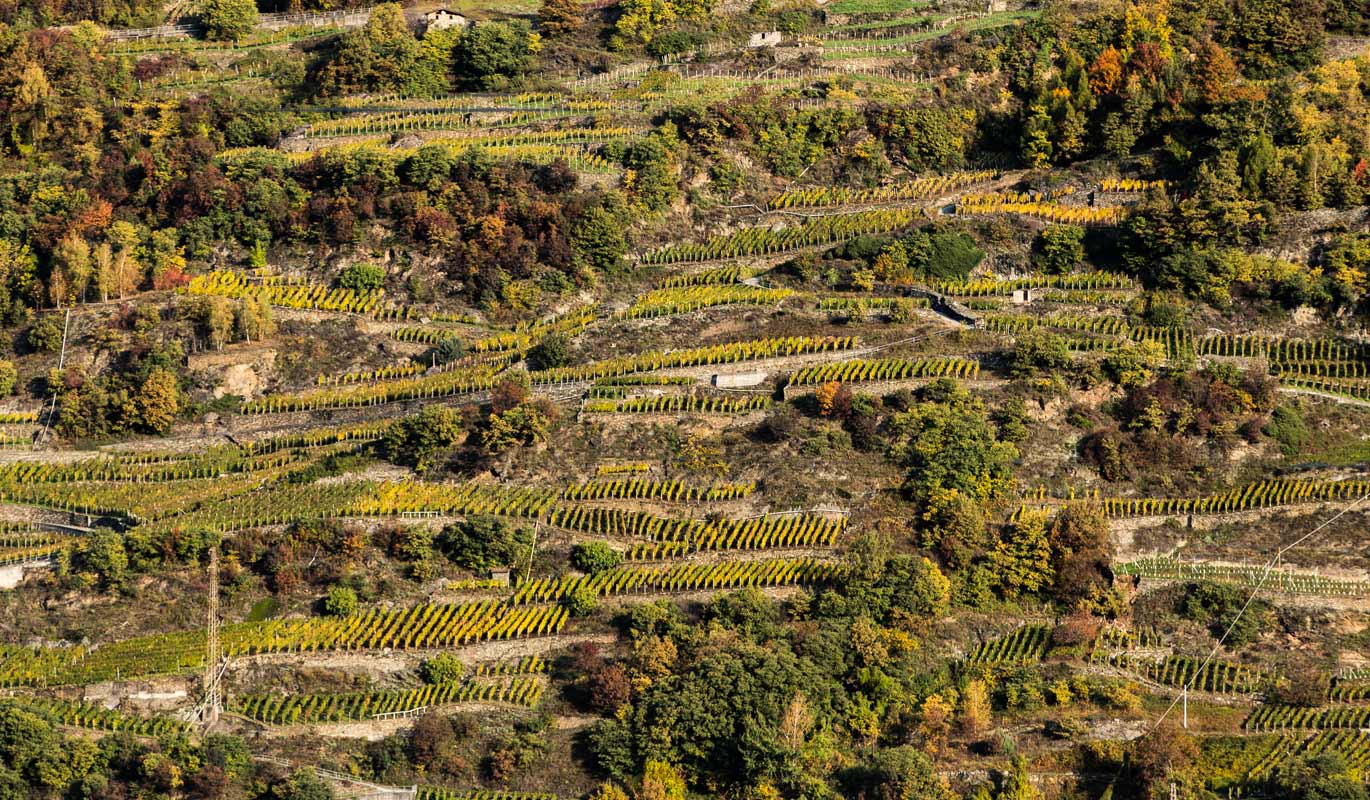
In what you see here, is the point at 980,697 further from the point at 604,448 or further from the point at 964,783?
the point at 604,448

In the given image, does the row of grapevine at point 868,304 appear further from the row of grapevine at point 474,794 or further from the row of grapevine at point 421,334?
the row of grapevine at point 474,794

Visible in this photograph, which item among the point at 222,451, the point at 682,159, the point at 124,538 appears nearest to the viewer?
the point at 124,538

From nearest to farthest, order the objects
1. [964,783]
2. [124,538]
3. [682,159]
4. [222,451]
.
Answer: [964,783] → [124,538] → [222,451] → [682,159]

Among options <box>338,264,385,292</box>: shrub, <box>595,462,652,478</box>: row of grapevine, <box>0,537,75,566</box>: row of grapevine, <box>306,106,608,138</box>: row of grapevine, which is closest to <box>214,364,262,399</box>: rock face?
<box>338,264,385,292</box>: shrub

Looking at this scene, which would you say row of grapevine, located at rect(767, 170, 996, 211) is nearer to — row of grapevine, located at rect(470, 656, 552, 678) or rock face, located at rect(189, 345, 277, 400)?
A: rock face, located at rect(189, 345, 277, 400)

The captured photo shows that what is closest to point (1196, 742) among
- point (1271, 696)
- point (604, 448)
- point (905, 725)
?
point (1271, 696)

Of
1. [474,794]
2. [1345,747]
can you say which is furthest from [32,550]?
[1345,747]

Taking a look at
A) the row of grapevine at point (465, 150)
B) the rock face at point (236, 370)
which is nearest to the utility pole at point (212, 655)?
the rock face at point (236, 370)
